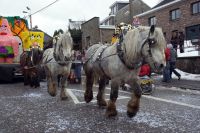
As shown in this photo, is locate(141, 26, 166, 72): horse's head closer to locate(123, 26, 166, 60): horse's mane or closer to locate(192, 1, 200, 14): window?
locate(123, 26, 166, 60): horse's mane

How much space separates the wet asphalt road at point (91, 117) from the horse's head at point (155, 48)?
1.27 m

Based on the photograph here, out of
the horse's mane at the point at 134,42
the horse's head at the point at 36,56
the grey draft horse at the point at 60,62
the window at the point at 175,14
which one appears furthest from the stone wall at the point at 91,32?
the horse's mane at the point at 134,42

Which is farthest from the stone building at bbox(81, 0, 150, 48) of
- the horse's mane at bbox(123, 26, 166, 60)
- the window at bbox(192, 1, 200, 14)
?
the horse's mane at bbox(123, 26, 166, 60)

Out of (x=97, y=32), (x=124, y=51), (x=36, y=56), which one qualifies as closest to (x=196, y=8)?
(x=97, y=32)

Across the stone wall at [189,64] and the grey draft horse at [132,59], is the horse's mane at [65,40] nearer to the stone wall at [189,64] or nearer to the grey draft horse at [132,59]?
the grey draft horse at [132,59]

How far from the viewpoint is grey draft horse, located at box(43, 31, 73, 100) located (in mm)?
9195

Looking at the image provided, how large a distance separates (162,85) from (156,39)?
8.52m

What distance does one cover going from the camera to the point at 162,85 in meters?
14.2

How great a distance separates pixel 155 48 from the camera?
5.94m

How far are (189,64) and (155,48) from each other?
12.3m

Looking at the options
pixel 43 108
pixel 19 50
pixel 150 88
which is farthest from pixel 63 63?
pixel 19 50

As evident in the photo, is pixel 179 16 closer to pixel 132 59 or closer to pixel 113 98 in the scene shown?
pixel 113 98

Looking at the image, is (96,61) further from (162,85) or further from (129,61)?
(162,85)

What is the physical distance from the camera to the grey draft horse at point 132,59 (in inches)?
234
